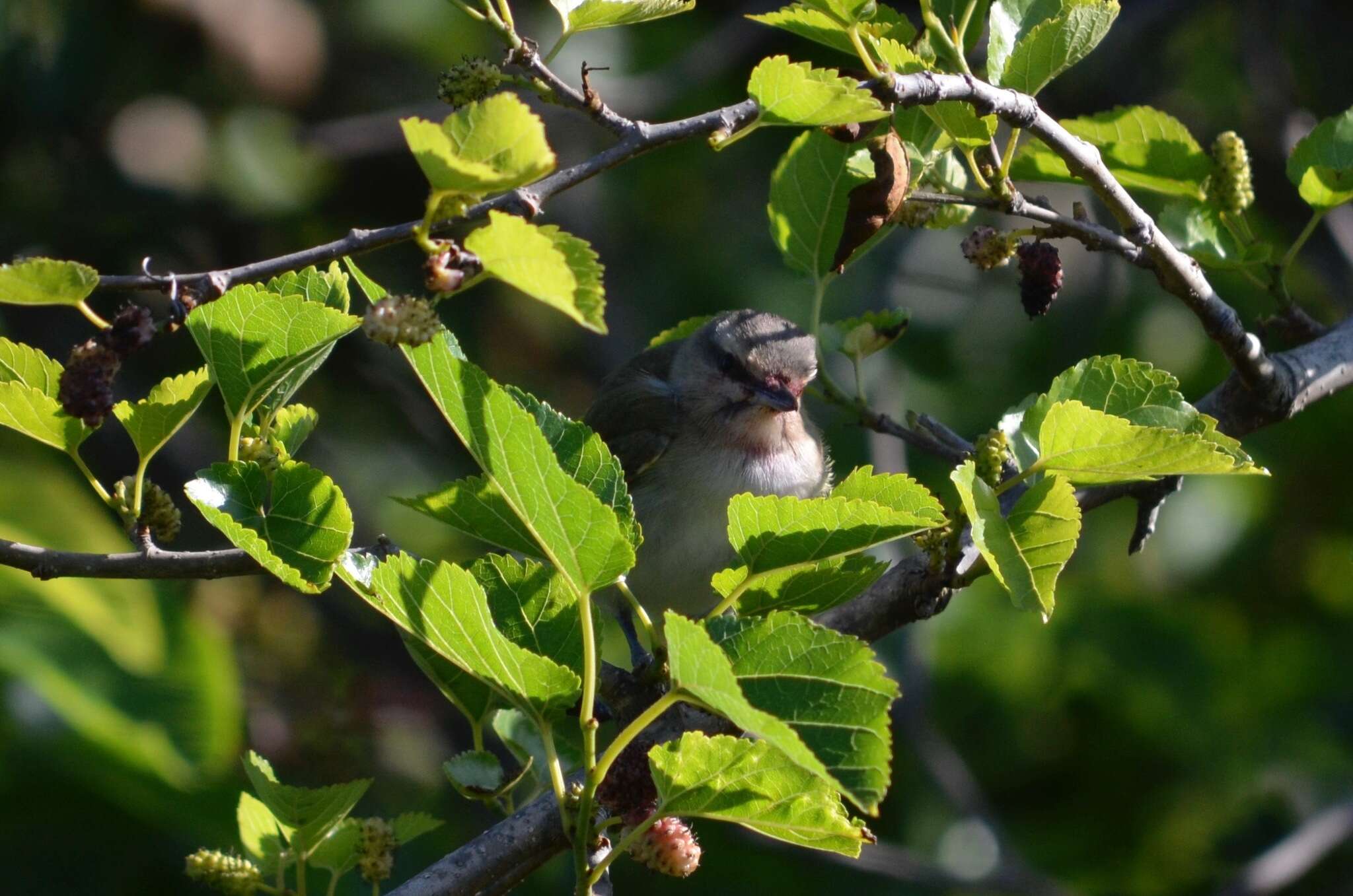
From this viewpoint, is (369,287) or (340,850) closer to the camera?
(369,287)

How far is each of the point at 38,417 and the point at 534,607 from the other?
2.60 ft

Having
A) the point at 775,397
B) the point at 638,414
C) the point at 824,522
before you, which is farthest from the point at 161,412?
the point at 638,414

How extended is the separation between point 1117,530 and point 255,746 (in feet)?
12.6

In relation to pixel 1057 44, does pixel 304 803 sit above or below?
below

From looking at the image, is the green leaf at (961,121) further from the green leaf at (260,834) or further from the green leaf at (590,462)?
the green leaf at (260,834)

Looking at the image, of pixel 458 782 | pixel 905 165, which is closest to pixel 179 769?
pixel 458 782

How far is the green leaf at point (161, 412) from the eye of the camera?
2107 mm

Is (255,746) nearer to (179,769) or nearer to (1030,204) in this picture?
(179,769)

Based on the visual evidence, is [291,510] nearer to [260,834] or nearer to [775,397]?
[260,834]

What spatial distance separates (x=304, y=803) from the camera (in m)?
2.34

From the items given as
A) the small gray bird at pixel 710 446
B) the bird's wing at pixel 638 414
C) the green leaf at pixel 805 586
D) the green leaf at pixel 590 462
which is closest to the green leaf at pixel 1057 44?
the green leaf at pixel 805 586

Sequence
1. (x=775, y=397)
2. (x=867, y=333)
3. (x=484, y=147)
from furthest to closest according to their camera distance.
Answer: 1. (x=775, y=397)
2. (x=867, y=333)
3. (x=484, y=147)

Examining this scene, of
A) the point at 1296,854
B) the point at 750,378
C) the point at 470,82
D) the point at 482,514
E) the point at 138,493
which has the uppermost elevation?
the point at 470,82

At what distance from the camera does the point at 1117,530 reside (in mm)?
6195
